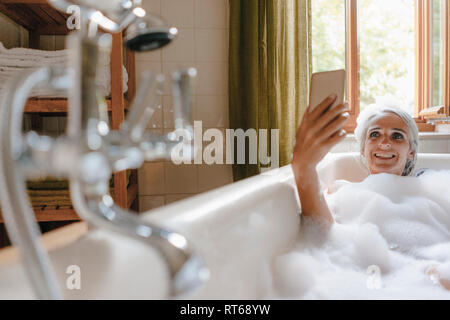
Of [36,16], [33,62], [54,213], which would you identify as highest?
[36,16]

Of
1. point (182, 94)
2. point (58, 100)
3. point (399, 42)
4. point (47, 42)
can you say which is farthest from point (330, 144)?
point (399, 42)

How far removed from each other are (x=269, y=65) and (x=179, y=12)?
0.58 meters

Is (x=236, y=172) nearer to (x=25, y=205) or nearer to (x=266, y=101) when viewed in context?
(x=266, y=101)

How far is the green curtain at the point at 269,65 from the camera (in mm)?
1997

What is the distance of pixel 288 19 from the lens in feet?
6.61

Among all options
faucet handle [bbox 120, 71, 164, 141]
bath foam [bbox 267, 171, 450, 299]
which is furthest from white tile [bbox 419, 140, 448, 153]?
faucet handle [bbox 120, 71, 164, 141]

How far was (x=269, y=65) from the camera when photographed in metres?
2.02

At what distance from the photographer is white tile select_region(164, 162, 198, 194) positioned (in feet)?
7.05

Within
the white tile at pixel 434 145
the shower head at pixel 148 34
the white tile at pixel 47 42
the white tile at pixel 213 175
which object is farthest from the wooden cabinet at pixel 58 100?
the white tile at pixel 434 145

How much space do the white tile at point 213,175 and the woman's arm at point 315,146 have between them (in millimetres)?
1014

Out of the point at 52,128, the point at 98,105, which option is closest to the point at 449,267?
the point at 98,105

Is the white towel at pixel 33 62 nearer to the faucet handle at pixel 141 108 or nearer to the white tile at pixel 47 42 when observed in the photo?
the white tile at pixel 47 42

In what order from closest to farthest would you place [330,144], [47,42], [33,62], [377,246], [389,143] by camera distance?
[330,144] → [377,246] → [33,62] → [389,143] → [47,42]

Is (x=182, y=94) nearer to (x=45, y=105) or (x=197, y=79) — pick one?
(x=45, y=105)
